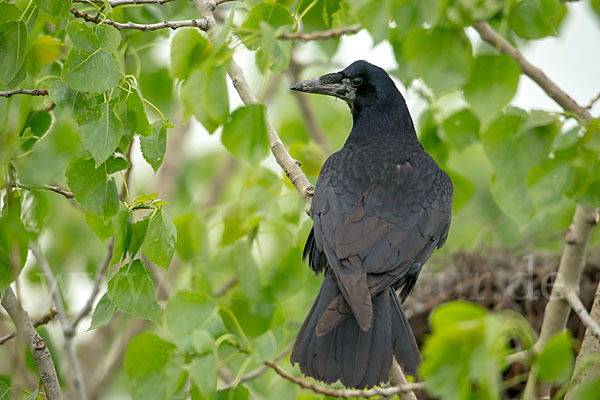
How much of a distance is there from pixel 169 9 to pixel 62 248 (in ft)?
10.2

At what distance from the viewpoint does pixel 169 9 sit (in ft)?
11.5

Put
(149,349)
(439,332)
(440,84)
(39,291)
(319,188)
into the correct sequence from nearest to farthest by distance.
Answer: (439,332)
(440,84)
(149,349)
(319,188)
(39,291)

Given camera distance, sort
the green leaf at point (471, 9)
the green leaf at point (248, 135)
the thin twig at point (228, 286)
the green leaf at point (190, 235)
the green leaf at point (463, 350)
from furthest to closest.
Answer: the thin twig at point (228, 286) < the green leaf at point (190, 235) < the green leaf at point (248, 135) < the green leaf at point (471, 9) < the green leaf at point (463, 350)

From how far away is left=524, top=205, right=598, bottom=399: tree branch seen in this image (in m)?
2.75

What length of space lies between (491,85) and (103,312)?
4.65ft

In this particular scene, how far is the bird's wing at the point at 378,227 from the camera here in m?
2.87

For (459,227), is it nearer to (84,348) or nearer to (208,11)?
A: (84,348)

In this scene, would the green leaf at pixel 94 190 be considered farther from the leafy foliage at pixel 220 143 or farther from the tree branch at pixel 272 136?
the tree branch at pixel 272 136

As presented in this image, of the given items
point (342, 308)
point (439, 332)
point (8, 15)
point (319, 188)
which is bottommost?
point (342, 308)

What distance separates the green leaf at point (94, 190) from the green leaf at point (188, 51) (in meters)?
0.46

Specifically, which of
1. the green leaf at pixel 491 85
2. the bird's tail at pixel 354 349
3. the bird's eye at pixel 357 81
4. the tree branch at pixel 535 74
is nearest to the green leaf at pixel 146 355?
the bird's tail at pixel 354 349

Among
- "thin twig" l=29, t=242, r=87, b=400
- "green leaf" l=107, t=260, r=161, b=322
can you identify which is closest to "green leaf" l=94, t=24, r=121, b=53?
"green leaf" l=107, t=260, r=161, b=322

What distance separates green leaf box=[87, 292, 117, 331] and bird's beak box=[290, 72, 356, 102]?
67.5 inches

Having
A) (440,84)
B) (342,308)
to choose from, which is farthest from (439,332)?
(342,308)
